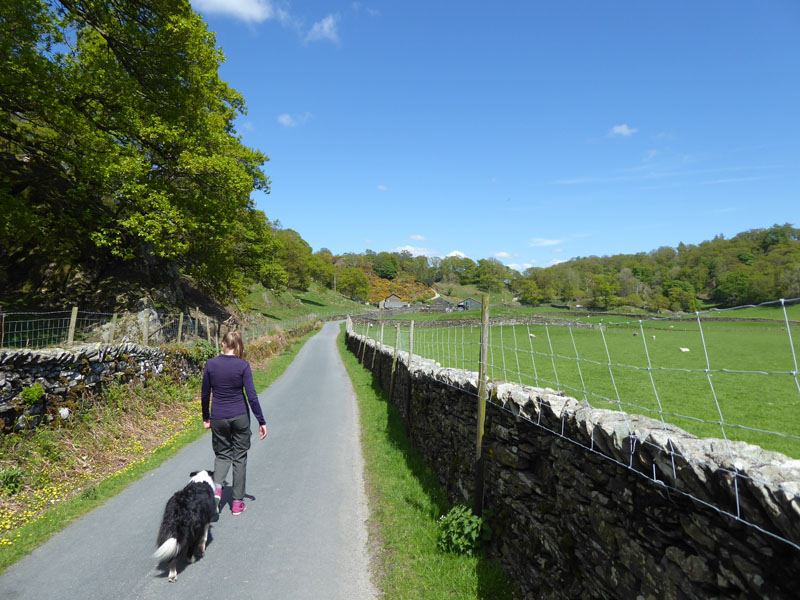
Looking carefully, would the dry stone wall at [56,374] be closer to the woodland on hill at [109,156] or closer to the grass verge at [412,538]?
the grass verge at [412,538]

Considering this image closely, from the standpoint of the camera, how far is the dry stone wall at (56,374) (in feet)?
20.2

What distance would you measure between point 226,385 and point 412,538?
288cm

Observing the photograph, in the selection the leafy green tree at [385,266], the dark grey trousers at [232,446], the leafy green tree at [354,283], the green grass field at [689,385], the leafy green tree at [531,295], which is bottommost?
the green grass field at [689,385]

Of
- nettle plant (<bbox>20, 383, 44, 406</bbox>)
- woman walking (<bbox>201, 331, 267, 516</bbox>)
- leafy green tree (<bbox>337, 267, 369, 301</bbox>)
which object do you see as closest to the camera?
woman walking (<bbox>201, 331, 267, 516</bbox>)

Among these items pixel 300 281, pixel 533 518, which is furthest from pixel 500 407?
pixel 300 281

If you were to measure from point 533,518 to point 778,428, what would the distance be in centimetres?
831

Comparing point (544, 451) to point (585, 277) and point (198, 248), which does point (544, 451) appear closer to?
point (198, 248)

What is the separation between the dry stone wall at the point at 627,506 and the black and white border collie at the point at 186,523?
3.05m

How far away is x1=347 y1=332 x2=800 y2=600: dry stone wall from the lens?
1814 millimetres

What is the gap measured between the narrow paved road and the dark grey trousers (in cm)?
54

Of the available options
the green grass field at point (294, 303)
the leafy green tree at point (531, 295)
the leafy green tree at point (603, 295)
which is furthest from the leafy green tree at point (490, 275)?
the green grass field at point (294, 303)

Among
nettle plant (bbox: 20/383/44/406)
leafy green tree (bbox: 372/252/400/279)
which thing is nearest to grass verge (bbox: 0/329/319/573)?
nettle plant (bbox: 20/383/44/406)

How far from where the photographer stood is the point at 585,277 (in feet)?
357

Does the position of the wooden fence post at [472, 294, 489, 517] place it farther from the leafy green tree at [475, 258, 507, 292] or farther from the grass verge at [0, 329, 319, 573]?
the leafy green tree at [475, 258, 507, 292]
